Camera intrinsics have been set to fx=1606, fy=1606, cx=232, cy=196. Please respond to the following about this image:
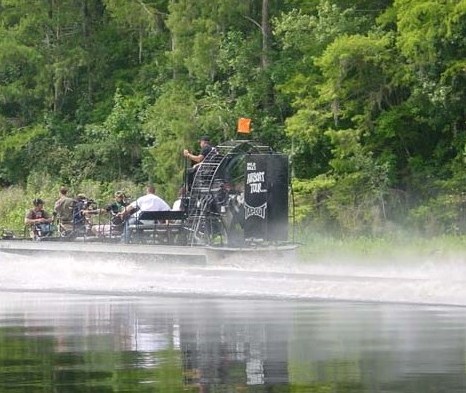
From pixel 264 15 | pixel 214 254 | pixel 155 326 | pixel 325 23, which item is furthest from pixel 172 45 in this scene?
pixel 155 326

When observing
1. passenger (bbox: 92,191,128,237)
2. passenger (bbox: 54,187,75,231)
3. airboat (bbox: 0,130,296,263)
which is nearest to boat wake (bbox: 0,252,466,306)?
airboat (bbox: 0,130,296,263)

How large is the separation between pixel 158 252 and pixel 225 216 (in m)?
1.74

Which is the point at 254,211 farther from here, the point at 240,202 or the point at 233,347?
the point at 233,347

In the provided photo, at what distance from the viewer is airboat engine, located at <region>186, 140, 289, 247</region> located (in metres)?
33.1

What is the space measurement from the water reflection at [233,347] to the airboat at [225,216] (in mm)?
7117

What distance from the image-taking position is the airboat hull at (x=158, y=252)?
105 feet

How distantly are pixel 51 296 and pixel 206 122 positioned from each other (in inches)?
808

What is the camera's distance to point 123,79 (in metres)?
59.9

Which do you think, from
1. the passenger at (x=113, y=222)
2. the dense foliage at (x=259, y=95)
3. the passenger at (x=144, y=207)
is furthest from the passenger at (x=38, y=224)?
the dense foliage at (x=259, y=95)

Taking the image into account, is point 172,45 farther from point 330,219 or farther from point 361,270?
point 361,270

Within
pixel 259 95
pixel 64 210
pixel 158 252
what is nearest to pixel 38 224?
pixel 64 210

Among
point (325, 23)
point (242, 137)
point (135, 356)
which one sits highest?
point (325, 23)

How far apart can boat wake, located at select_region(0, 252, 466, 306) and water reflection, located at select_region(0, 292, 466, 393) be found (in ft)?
4.56

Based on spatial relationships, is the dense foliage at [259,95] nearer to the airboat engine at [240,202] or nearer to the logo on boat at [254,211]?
the airboat engine at [240,202]
